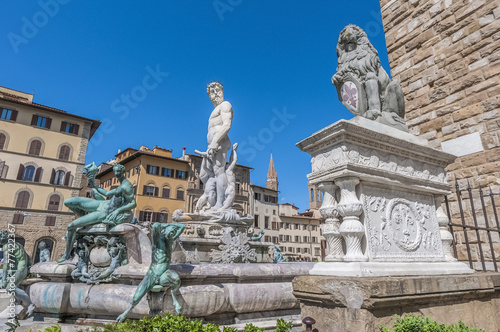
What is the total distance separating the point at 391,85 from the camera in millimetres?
3846

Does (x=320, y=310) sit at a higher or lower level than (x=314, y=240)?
lower

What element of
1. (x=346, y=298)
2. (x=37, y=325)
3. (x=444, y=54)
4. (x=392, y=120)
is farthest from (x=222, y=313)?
(x=444, y=54)

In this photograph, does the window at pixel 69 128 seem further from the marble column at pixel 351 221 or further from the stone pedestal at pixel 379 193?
the marble column at pixel 351 221

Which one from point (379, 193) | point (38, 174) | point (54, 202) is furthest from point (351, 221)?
point (38, 174)

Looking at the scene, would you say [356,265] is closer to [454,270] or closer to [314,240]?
[454,270]

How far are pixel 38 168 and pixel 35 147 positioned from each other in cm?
222

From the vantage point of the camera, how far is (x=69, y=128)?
107ft

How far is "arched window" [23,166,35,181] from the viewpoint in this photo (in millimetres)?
29531

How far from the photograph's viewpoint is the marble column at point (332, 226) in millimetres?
2902

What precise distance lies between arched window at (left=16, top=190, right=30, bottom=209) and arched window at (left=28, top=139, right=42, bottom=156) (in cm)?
400

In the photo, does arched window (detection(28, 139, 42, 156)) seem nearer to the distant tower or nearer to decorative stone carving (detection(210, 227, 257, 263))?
decorative stone carving (detection(210, 227, 257, 263))

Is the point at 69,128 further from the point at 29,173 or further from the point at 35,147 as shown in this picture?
the point at 29,173

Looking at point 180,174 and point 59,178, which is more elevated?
point 180,174

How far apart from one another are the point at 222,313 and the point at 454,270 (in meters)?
2.72
